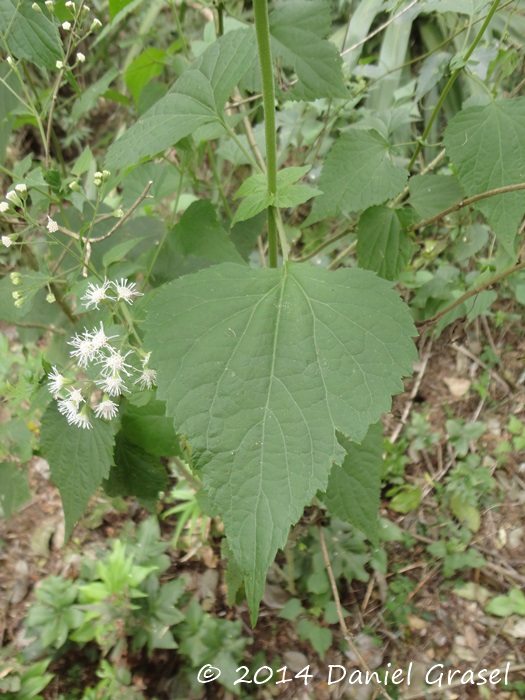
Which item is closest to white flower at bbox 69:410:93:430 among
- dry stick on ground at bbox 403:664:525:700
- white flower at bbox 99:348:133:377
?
white flower at bbox 99:348:133:377

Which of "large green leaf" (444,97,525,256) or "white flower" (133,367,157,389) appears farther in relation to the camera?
"large green leaf" (444,97,525,256)

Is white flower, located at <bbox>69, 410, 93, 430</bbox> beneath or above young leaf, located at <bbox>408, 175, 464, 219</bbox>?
beneath

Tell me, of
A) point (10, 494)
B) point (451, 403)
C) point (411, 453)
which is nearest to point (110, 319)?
point (10, 494)

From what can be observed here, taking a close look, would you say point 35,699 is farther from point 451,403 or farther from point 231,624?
point 451,403

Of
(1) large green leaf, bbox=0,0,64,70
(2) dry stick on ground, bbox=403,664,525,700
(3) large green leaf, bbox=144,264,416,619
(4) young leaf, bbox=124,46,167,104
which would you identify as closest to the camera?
(3) large green leaf, bbox=144,264,416,619

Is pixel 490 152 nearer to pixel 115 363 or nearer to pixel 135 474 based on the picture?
pixel 115 363

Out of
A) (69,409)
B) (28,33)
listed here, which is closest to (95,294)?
(69,409)

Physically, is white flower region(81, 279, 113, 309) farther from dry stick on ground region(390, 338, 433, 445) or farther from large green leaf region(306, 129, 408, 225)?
dry stick on ground region(390, 338, 433, 445)
